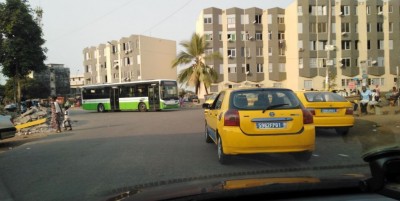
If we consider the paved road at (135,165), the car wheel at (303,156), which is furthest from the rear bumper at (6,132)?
the car wheel at (303,156)

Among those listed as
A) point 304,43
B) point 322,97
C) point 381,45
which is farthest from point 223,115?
point 381,45

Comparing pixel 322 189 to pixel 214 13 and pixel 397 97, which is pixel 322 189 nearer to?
pixel 397 97

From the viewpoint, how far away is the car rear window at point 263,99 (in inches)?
302

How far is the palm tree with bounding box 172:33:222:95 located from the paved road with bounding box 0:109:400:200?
1321 inches

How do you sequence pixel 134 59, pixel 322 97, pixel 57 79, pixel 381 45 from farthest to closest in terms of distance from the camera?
pixel 57 79 → pixel 134 59 → pixel 381 45 → pixel 322 97

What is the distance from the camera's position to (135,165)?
8.01m

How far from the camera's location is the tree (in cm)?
2808

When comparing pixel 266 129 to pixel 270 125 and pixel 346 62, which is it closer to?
pixel 270 125

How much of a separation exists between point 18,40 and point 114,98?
9.57 metres

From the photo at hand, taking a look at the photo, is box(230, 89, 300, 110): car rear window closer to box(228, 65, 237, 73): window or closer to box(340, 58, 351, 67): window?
box(228, 65, 237, 73): window

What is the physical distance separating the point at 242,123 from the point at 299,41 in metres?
53.5

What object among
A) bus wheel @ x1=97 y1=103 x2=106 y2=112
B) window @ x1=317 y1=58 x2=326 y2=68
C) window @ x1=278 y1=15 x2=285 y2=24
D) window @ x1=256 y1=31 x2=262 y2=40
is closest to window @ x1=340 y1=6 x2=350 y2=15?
window @ x1=317 y1=58 x2=326 y2=68

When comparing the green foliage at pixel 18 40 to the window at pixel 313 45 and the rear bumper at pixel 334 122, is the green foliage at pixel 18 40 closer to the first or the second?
the rear bumper at pixel 334 122

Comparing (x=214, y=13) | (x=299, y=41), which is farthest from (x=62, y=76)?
(x=299, y=41)
